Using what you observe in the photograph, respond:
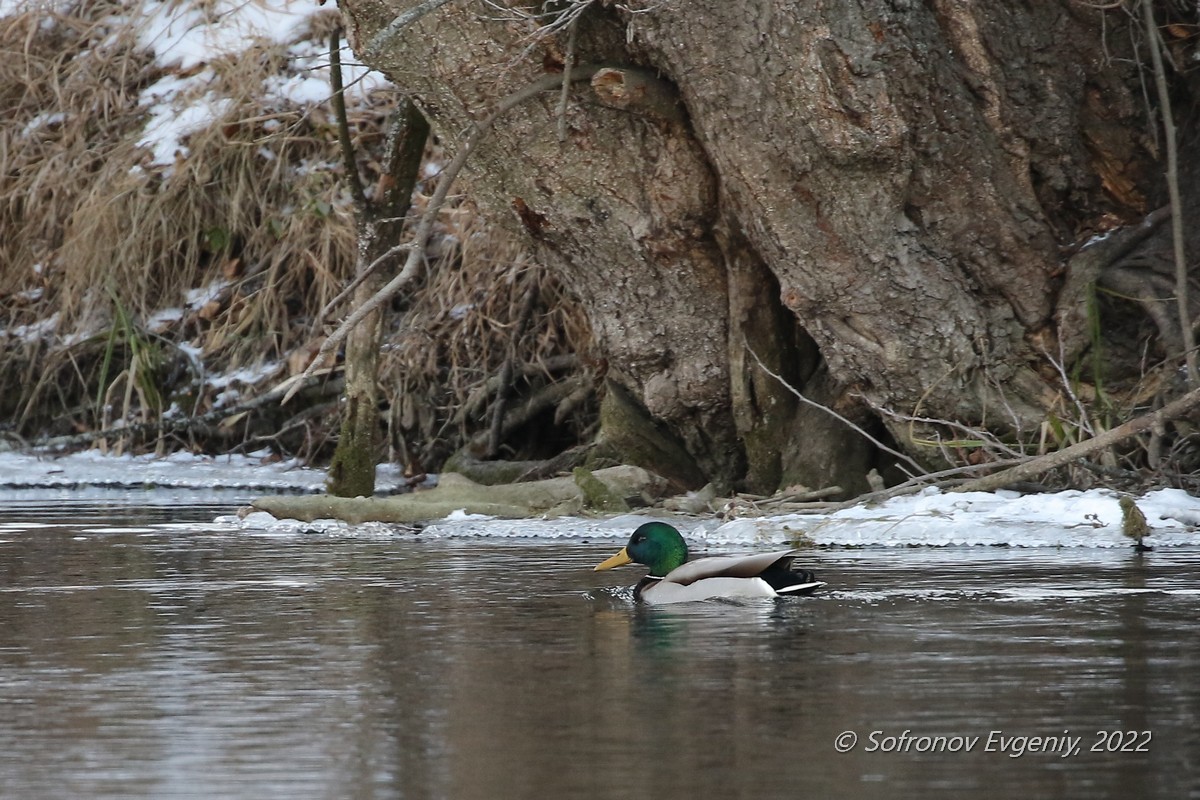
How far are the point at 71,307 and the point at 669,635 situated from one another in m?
12.4

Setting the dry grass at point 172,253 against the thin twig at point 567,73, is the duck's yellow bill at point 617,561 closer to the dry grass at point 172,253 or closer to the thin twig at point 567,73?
the thin twig at point 567,73

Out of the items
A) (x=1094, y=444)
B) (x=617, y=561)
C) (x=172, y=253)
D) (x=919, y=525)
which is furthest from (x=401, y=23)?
(x=172, y=253)

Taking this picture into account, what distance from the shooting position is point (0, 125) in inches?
760

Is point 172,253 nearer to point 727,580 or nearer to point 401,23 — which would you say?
point 401,23

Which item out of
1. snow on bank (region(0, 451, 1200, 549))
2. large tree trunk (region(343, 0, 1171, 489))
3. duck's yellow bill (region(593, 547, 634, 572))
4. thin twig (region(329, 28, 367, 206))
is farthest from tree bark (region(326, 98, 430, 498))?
duck's yellow bill (region(593, 547, 634, 572))

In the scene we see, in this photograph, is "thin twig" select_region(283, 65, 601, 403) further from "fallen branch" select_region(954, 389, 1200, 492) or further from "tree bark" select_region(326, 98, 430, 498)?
"fallen branch" select_region(954, 389, 1200, 492)

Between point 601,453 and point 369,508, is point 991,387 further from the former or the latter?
point 369,508

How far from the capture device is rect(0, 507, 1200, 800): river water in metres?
4.25

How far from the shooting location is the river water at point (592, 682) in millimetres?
4250

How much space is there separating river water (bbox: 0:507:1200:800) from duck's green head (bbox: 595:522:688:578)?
0.93 feet

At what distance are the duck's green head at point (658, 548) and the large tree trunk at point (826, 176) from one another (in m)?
2.49

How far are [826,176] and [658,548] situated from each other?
2.61 m

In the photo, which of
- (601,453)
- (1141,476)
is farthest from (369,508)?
(1141,476)

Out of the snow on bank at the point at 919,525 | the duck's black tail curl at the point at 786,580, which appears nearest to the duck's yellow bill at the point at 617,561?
the duck's black tail curl at the point at 786,580
